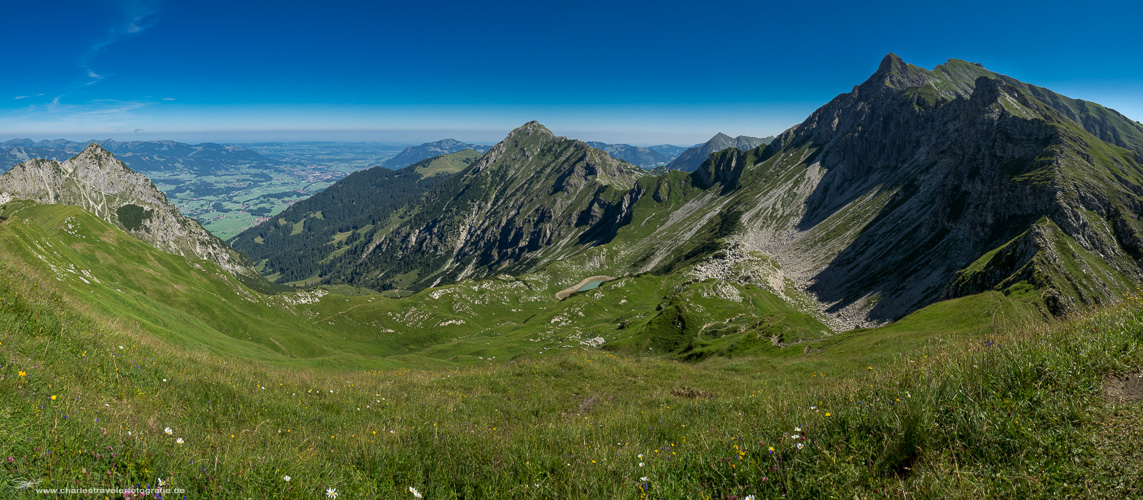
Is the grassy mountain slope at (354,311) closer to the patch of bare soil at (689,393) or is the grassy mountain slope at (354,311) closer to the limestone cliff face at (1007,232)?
the patch of bare soil at (689,393)

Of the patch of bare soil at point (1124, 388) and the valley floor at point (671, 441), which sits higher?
the patch of bare soil at point (1124, 388)

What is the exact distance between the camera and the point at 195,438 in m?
7.11

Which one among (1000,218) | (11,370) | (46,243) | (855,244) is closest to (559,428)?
(11,370)

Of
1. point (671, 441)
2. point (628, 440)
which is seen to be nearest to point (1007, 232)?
point (671, 441)

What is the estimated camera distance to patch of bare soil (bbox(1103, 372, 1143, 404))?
5571mm

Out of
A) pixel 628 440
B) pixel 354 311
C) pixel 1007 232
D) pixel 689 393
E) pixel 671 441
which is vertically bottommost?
pixel 354 311

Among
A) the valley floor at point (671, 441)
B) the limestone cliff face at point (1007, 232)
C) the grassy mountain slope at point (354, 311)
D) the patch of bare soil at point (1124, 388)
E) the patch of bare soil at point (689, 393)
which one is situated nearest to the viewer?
the valley floor at point (671, 441)

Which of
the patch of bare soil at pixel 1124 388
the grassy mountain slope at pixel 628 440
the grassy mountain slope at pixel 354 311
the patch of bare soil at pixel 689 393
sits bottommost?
the grassy mountain slope at pixel 354 311

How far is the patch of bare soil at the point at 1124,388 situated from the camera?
219 inches

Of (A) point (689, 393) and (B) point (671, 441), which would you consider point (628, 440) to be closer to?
(B) point (671, 441)

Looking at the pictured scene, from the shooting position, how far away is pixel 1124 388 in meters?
5.68

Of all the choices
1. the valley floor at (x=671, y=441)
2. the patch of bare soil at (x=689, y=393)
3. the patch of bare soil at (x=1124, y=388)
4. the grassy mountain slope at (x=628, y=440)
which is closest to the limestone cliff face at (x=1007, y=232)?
the patch of bare soil at (x=689, y=393)

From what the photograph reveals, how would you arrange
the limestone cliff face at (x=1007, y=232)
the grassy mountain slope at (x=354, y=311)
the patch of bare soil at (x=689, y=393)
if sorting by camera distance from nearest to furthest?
the patch of bare soil at (x=689, y=393)
the grassy mountain slope at (x=354, y=311)
the limestone cliff face at (x=1007, y=232)

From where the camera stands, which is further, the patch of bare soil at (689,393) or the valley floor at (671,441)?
the patch of bare soil at (689,393)
